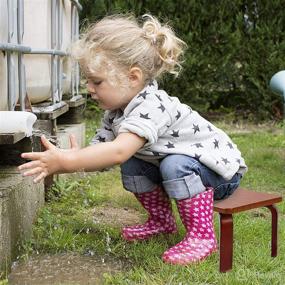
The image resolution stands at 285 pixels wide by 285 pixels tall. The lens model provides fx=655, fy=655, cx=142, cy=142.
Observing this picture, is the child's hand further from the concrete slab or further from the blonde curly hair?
the blonde curly hair

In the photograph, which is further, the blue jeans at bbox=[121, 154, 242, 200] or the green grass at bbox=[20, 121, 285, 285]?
the blue jeans at bbox=[121, 154, 242, 200]

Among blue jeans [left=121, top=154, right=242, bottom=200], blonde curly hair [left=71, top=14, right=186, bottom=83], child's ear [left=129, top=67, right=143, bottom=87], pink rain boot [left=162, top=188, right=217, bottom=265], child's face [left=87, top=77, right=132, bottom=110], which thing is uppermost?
blonde curly hair [left=71, top=14, right=186, bottom=83]

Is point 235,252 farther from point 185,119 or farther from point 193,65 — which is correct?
point 193,65

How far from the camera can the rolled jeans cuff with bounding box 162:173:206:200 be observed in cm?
247

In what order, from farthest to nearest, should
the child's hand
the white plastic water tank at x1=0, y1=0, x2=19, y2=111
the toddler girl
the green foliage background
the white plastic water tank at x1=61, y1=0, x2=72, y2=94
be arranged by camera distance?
the green foliage background < the white plastic water tank at x1=61, y1=0, x2=72, y2=94 < the white plastic water tank at x1=0, y1=0, x2=19, y2=111 < the toddler girl < the child's hand

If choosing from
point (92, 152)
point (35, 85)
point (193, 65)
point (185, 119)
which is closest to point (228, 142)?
point (185, 119)

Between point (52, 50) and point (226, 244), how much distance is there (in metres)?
1.77

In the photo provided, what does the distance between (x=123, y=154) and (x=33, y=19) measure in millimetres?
1490

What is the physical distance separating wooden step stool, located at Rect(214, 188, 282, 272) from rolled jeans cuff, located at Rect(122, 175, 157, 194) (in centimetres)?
Result: 32

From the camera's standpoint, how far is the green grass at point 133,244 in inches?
93.0

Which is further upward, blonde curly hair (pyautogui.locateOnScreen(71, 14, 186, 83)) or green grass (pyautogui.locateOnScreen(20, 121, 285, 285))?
blonde curly hair (pyautogui.locateOnScreen(71, 14, 186, 83))

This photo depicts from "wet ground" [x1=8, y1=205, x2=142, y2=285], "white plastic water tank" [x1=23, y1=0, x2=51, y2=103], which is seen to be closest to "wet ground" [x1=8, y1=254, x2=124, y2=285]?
"wet ground" [x1=8, y1=205, x2=142, y2=285]

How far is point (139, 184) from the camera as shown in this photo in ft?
8.96

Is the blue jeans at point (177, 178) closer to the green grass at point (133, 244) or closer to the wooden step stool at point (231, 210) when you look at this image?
the wooden step stool at point (231, 210)
